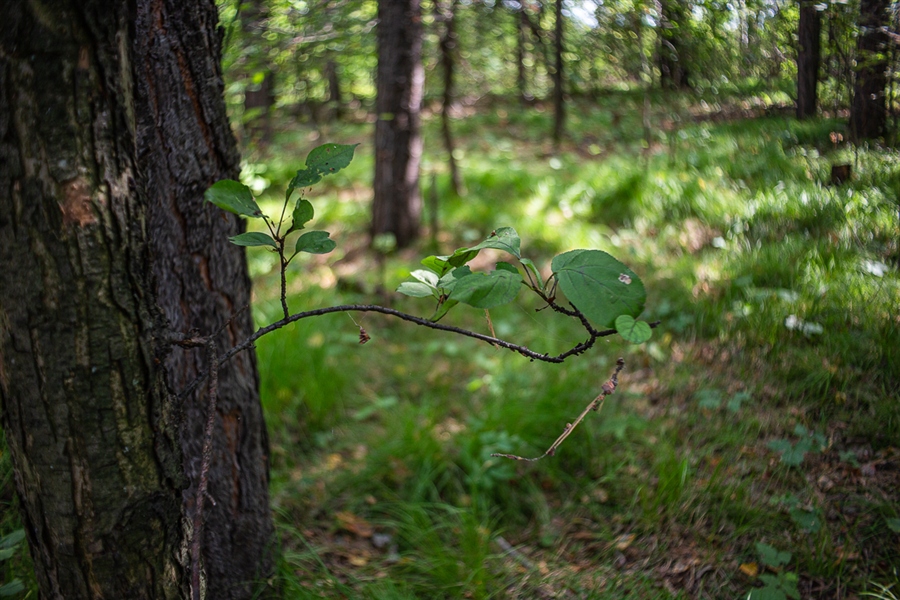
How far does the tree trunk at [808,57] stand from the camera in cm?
189

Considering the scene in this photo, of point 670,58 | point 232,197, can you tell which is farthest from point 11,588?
point 670,58

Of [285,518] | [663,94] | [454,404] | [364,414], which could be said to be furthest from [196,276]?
[663,94]

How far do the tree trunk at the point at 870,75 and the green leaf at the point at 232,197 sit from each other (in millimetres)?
1956

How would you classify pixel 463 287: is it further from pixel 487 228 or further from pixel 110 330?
pixel 487 228

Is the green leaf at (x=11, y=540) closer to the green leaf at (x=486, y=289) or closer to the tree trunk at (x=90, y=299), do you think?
the tree trunk at (x=90, y=299)

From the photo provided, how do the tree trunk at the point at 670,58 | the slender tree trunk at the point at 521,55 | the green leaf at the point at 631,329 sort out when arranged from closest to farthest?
1. the green leaf at the point at 631,329
2. the tree trunk at the point at 670,58
3. the slender tree trunk at the point at 521,55

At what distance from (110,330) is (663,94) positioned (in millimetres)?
5260

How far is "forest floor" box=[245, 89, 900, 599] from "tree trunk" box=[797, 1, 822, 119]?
148 mm

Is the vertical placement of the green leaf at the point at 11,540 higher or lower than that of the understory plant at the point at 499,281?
lower

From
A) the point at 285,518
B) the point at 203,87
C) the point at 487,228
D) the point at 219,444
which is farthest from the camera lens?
the point at 487,228

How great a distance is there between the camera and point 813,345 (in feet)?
7.45

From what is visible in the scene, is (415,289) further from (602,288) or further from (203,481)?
(203,481)

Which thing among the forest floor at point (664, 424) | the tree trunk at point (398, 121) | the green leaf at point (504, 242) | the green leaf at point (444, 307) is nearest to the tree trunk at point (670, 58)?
the forest floor at point (664, 424)

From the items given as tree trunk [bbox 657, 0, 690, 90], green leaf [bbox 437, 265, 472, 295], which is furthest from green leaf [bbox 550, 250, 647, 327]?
tree trunk [bbox 657, 0, 690, 90]
